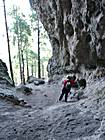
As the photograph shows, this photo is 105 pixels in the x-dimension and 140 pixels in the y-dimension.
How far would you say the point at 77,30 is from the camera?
17.7 metres

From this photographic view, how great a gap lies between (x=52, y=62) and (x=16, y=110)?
18.3 meters

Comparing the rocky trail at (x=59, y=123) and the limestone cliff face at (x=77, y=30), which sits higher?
the limestone cliff face at (x=77, y=30)

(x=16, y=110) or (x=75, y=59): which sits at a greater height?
(x=75, y=59)

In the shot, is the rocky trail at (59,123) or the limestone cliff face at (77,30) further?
the limestone cliff face at (77,30)

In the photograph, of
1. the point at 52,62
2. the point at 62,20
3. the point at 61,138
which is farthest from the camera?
the point at 52,62

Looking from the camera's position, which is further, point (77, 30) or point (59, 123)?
point (77, 30)

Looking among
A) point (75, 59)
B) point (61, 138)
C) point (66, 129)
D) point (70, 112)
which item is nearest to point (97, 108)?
point (70, 112)

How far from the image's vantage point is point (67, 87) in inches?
578

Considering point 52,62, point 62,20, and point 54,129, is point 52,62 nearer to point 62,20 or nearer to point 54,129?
point 62,20

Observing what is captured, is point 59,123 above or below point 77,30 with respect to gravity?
below

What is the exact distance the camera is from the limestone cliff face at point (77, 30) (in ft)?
46.5

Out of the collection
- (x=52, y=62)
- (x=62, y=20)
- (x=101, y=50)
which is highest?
(x=62, y=20)

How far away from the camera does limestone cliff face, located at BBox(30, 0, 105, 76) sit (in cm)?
1416

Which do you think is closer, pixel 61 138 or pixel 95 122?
pixel 61 138
